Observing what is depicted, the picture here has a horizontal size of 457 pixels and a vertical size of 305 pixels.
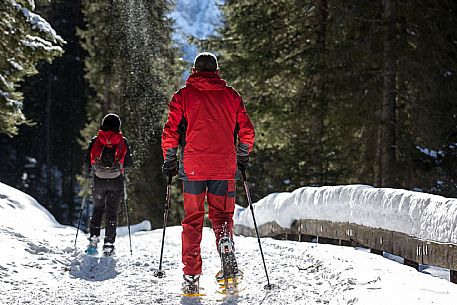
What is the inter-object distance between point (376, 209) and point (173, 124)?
2.50 metres

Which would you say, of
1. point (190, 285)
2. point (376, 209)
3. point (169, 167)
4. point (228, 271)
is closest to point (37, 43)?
point (169, 167)

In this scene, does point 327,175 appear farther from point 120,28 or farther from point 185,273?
point 120,28

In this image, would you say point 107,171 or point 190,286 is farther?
point 107,171

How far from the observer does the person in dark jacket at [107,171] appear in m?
9.46

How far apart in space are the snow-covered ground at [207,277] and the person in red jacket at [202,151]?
0.56 m

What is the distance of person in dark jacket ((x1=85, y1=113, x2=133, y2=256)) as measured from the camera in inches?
→ 372

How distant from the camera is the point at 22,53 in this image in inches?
492

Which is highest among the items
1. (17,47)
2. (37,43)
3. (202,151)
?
(37,43)

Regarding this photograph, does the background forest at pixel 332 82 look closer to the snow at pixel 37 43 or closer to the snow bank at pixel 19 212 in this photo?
the snow at pixel 37 43

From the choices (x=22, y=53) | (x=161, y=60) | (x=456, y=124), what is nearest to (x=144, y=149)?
(x=161, y=60)

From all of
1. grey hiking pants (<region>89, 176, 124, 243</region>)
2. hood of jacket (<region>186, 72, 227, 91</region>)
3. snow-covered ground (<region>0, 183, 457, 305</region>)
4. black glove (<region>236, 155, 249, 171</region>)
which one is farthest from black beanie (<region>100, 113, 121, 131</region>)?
hood of jacket (<region>186, 72, 227, 91</region>)

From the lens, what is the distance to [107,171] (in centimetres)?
956

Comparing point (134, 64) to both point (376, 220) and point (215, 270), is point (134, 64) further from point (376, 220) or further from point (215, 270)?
point (376, 220)

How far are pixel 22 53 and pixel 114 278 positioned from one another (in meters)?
7.51
